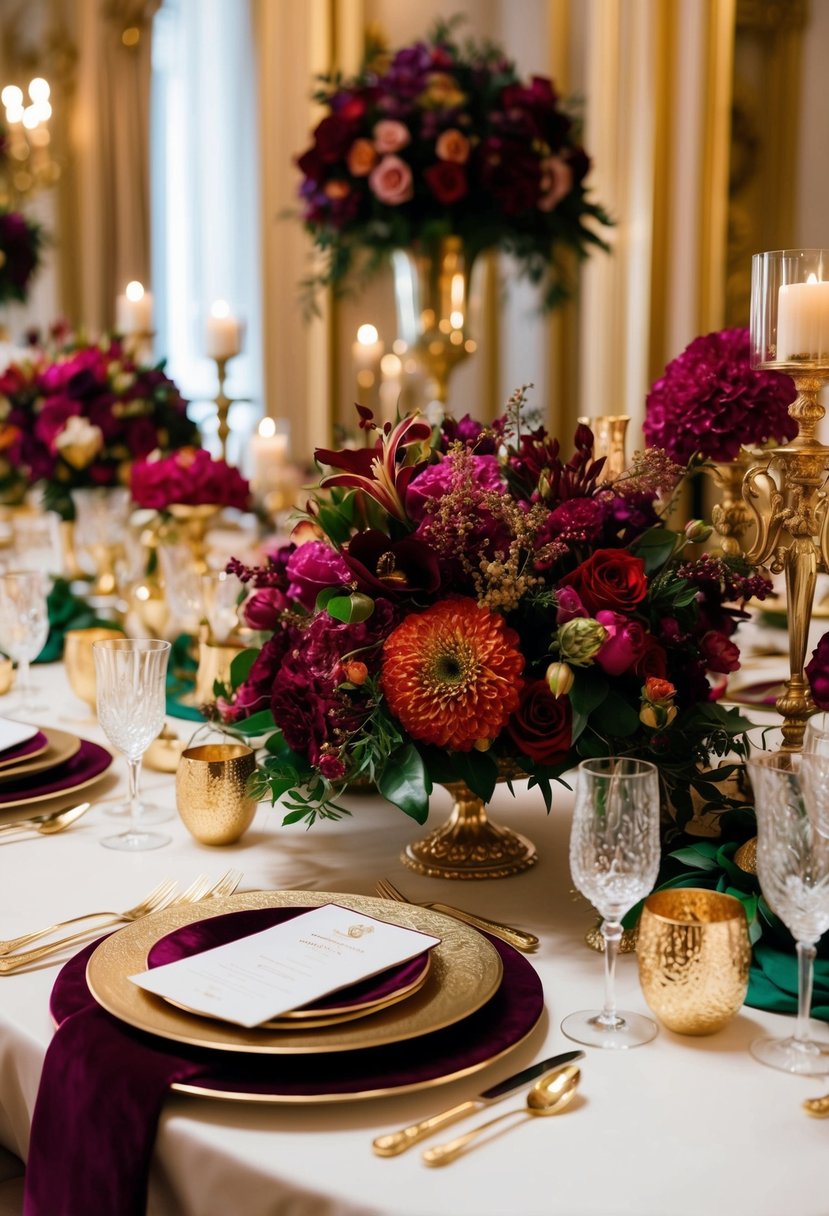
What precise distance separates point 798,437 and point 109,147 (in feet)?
17.6

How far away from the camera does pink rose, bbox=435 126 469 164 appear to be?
3080 mm

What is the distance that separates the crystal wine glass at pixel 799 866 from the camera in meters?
0.81

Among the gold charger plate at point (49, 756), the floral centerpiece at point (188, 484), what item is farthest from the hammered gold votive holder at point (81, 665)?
Answer: the floral centerpiece at point (188, 484)

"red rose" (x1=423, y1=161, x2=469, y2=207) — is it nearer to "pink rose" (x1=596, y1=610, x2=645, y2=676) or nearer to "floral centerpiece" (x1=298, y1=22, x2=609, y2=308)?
"floral centerpiece" (x1=298, y1=22, x2=609, y2=308)

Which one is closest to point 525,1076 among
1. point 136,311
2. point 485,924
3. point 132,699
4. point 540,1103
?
point 540,1103

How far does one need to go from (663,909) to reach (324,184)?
2.68m

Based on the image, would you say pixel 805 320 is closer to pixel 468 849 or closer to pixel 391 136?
pixel 468 849

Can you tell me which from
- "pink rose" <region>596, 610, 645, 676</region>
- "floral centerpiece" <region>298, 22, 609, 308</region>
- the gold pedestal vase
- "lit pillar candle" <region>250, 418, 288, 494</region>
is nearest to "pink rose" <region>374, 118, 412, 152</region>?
"floral centerpiece" <region>298, 22, 609, 308</region>

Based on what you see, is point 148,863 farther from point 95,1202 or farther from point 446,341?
point 446,341

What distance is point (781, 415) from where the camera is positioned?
4.21ft

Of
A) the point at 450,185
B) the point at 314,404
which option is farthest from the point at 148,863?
the point at 314,404

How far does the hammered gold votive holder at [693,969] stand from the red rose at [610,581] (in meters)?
0.27

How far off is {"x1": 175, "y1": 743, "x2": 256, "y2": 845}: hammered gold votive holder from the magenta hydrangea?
51 centimetres

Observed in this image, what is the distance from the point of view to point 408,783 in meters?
1.05
